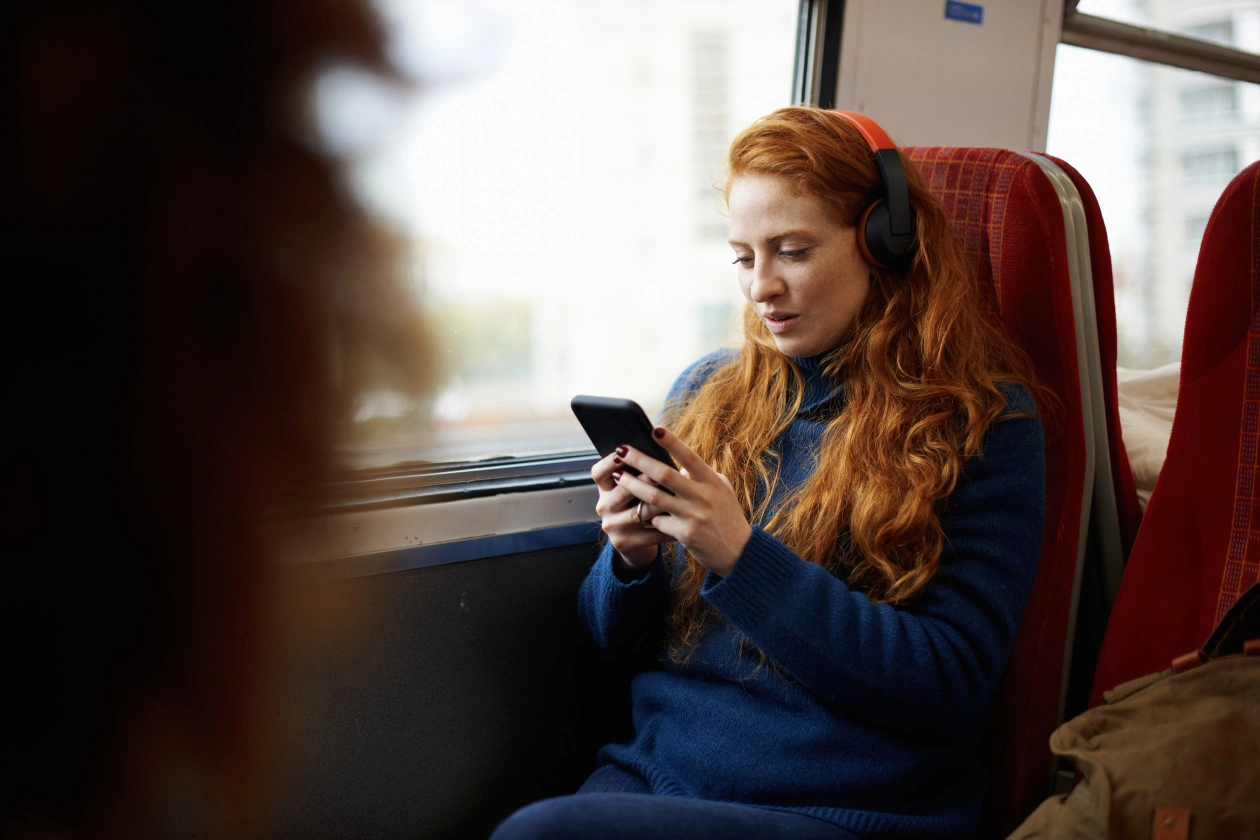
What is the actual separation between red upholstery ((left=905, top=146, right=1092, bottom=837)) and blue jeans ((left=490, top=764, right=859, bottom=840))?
341 millimetres

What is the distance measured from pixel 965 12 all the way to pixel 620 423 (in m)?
1.45

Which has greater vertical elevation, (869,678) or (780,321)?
(780,321)

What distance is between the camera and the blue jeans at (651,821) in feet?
2.98

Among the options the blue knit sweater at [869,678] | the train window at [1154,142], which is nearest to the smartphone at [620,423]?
the blue knit sweater at [869,678]

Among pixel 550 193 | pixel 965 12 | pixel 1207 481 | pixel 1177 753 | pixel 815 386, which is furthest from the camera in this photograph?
pixel 965 12

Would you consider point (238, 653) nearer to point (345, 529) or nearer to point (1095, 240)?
point (345, 529)

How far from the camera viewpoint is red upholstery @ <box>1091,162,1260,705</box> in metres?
1.07

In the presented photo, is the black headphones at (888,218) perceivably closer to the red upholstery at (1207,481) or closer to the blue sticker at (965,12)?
the red upholstery at (1207,481)

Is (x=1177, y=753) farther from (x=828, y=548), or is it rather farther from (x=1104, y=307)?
(x=1104, y=307)

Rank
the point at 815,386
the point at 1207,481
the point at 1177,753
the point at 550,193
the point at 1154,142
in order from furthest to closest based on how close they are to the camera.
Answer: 1. the point at 1154,142
2. the point at 550,193
3. the point at 815,386
4. the point at 1207,481
5. the point at 1177,753

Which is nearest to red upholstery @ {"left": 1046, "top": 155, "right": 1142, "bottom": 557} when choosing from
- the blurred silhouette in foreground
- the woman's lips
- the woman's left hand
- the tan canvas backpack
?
the tan canvas backpack

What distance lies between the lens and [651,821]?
0.93 metres

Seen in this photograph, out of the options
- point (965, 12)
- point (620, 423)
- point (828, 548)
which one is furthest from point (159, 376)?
point (965, 12)

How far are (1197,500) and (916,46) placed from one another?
116 cm
